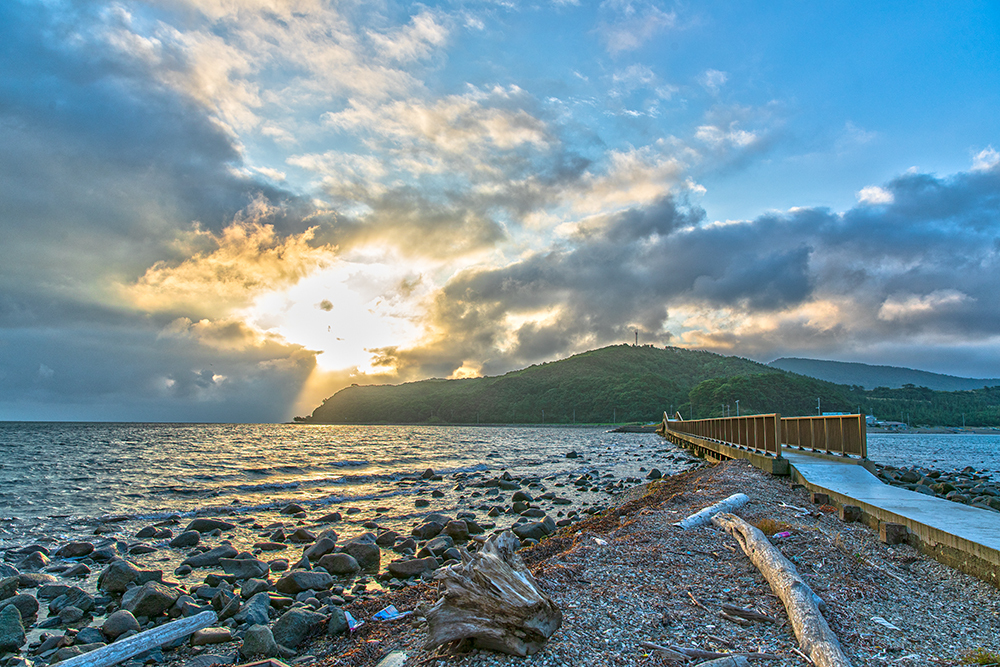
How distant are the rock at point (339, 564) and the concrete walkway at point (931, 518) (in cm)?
938

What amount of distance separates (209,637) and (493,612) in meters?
4.50

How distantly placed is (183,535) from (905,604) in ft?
46.7

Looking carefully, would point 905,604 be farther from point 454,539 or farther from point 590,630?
point 454,539

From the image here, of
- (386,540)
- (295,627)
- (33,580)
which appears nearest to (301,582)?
(295,627)

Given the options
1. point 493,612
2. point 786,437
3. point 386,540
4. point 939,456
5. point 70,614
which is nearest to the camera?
point 493,612

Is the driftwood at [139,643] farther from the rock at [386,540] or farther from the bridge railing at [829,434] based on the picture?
the bridge railing at [829,434]

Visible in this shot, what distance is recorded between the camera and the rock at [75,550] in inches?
450

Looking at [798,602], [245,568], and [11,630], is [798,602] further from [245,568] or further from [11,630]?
[11,630]

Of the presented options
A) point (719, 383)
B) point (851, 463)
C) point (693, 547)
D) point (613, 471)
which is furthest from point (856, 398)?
point (693, 547)

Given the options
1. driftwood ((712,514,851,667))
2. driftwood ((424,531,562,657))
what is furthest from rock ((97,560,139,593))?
driftwood ((712,514,851,667))

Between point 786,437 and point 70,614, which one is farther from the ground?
point 786,437

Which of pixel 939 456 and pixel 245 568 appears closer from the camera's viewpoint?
pixel 245 568

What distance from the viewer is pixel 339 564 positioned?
33.8 ft

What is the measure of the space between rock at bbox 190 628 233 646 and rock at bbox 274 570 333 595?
6.39ft
